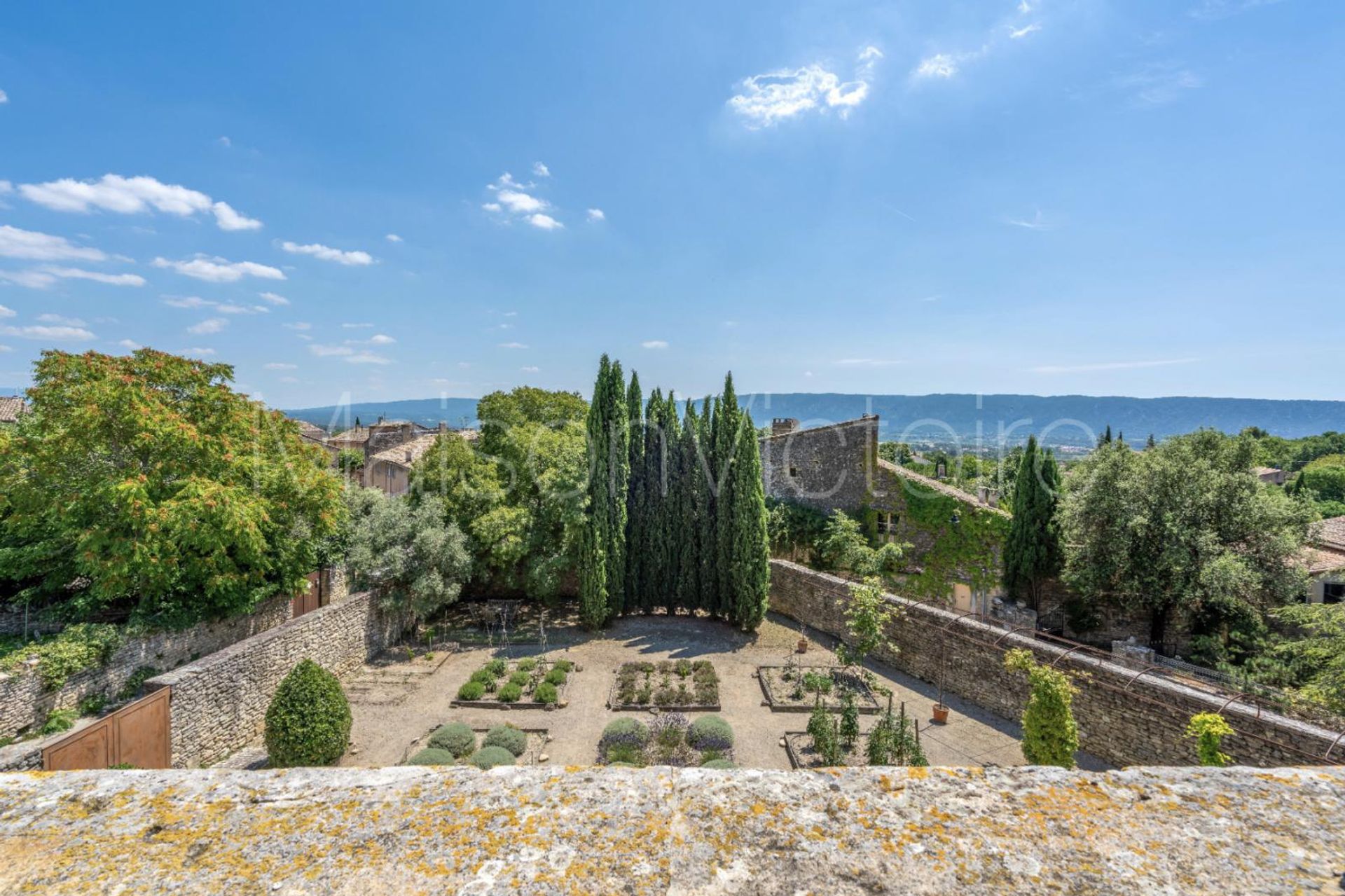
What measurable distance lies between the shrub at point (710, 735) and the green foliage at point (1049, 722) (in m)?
5.53

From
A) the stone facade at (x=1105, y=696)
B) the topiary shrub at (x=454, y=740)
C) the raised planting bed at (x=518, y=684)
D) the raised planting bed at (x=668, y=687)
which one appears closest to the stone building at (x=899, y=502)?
the stone facade at (x=1105, y=696)

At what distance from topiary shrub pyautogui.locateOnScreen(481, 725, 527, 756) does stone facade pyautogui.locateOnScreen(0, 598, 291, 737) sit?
770cm

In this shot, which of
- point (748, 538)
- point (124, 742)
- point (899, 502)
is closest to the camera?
point (124, 742)

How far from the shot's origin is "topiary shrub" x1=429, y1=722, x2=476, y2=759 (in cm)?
1189

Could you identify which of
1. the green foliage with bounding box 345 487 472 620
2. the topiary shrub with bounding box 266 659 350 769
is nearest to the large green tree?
the green foliage with bounding box 345 487 472 620

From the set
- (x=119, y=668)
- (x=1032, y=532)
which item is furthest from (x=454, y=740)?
(x=1032, y=532)

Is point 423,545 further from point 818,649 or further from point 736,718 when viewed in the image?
point 818,649

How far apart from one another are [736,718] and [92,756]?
11687 mm

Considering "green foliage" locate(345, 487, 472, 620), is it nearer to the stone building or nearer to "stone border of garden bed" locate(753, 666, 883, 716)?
"stone border of garden bed" locate(753, 666, 883, 716)

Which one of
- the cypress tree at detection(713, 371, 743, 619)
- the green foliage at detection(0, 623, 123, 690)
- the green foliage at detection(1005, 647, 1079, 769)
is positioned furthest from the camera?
the cypress tree at detection(713, 371, 743, 619)

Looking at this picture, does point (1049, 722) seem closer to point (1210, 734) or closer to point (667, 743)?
point (1210, 734)

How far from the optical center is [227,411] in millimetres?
14312

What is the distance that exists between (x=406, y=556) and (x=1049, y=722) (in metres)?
17.1

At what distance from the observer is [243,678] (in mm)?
12484
